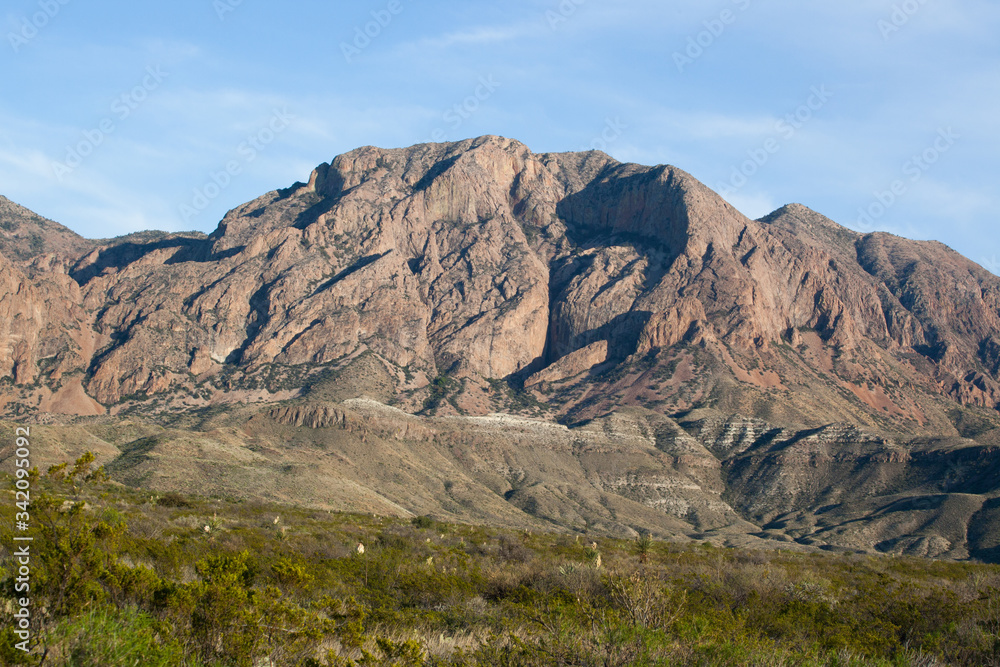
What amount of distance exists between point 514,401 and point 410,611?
15228 cm

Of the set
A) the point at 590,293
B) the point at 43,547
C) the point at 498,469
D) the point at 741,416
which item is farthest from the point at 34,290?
the point at 43,547

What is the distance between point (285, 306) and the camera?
179375mm

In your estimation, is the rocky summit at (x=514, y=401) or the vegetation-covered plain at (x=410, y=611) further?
the rocky summit at (x=514, y=401)

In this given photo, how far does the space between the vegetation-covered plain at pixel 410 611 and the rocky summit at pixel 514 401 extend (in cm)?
5395

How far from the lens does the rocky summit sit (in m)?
93.7

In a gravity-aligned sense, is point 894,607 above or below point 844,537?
above

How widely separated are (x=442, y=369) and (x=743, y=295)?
73323 millimetres

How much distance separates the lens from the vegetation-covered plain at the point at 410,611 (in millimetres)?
8562

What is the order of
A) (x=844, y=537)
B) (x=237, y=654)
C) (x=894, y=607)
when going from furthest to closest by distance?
(x=844, y=537) < (x=894, y=607) < (x=237, y=654)

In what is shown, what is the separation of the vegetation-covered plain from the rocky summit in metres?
53.9

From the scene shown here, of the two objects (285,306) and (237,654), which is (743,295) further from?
(237,654)

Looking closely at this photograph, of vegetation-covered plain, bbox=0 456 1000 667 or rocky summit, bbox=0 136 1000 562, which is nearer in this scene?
vegetation-covered plain, bbox=0 456 1000 667

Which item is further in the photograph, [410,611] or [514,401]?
[514,401]

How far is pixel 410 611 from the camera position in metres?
14.7
